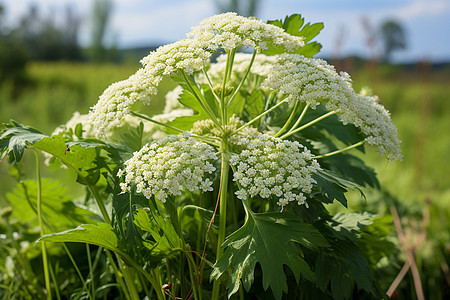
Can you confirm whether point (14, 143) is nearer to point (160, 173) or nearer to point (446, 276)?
point (160, 173)

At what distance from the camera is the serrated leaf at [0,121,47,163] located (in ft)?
3.27

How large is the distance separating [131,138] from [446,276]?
1538mm

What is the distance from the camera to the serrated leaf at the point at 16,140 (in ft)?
3.27

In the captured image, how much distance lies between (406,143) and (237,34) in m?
6.98

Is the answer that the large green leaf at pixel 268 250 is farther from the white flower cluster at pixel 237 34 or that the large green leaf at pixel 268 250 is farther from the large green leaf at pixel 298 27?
the large green leaf at pixel 298 27

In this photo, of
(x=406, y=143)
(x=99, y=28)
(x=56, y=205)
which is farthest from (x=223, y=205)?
(x=99, y=28)

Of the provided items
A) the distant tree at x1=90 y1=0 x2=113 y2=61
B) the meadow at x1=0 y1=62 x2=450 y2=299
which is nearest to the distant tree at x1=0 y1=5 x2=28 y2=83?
the meadow at x1=0 y1=62 x2=450 y2=299

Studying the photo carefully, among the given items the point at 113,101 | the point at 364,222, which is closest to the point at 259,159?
the point at 113,101

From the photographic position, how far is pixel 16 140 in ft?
3.35

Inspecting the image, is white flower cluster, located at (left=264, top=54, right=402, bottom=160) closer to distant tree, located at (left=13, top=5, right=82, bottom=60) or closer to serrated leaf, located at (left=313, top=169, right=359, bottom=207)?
serrated leaf, located at (left=313, top=169, right=359, bottom=207)

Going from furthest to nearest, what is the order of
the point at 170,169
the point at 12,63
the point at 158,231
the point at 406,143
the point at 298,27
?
1. the point at 12,63
2. the point at 406,143
3. the point at 298,27
4. the point at 158,231
5. the point at 170,169

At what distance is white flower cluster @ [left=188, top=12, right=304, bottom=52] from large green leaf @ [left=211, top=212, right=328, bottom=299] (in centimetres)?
39

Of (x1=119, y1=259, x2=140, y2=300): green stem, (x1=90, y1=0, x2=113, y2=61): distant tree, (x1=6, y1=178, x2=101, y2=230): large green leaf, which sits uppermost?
(x1=90, y1=0, x2=113, y2=61): distant tree

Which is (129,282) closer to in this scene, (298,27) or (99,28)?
(298,27)
